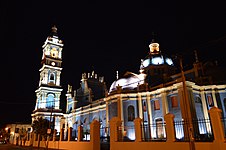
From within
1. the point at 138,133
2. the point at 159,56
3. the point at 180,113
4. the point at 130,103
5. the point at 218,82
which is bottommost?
the point at 138,133

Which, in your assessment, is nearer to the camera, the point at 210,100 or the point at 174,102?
the point at 210,100

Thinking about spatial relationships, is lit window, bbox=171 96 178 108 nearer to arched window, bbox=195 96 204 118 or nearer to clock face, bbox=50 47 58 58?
arched window, bbox=195 96 204 118

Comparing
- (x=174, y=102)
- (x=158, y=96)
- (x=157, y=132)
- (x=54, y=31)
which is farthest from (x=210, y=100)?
(x=54, y=31)

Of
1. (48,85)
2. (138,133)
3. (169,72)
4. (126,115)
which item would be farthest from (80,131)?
(48,85)

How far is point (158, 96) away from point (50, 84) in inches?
1275

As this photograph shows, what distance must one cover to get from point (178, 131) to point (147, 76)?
1489 cm

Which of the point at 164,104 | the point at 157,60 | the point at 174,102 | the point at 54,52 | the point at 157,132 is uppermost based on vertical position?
the point at 54,52

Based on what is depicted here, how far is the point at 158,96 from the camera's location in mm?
31453

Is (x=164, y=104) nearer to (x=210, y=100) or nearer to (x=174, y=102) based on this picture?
(x=174, y=102)

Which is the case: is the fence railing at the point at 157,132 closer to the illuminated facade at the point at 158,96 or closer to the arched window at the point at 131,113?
the illuminated facade at the point at 158,96

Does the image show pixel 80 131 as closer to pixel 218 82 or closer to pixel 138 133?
pixel 138 133

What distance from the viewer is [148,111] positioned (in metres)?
32.1

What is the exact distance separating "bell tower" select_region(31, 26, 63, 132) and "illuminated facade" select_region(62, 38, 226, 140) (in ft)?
36.9

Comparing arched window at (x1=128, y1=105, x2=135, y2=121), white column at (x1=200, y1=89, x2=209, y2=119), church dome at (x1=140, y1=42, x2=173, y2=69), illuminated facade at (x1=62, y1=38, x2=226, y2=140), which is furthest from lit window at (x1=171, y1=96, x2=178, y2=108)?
church dome at (x1=140, y1=42, x2=173, y2=69)
